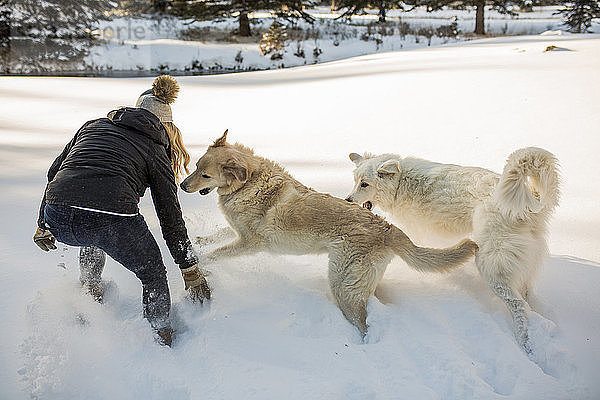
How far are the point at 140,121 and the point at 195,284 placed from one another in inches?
41.7

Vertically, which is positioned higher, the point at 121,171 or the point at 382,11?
the point at 382,11

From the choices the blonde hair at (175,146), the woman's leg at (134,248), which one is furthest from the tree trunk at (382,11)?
the woman's leg at (134,248)

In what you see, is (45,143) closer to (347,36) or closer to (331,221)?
(331,221)

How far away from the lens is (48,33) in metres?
15.9

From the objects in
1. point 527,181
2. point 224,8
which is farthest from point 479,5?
point 527,181

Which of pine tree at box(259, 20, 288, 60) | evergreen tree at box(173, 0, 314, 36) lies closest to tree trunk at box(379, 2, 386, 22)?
evergreen tree at box(173, 0, 314, 36)

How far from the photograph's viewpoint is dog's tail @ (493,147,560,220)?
263 centimetres

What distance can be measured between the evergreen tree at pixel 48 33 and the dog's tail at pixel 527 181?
16.9 metres

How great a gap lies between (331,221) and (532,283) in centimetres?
145

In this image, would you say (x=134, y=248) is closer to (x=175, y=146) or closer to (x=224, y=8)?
(x=175, y=146)

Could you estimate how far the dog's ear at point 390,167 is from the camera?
358cm

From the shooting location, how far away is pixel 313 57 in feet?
59.1

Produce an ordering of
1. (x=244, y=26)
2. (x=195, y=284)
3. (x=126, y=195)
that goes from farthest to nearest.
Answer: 1. (x=244, y=26)
2. (x=195, y=284)
3. (x=126, y=195)

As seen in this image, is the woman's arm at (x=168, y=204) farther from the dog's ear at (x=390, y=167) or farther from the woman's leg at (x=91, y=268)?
the dog's ear at (x=390, y=167)
